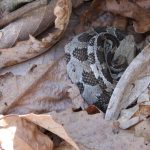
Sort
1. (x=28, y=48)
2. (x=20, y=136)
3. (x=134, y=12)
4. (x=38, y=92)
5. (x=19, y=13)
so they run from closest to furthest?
(x=20, y=136) → (x=38, y=92) → (x=28, y=48) → (x=19, y=13) → (x=134, y=12)

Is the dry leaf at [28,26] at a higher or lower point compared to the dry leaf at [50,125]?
higher

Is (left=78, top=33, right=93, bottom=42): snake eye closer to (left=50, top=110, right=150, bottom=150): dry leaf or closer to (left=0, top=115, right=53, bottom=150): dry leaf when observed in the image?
(left=50, top=110, right=150, bottom=150): dry leaf

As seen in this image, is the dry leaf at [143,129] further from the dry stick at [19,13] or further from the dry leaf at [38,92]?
the dry stick at [19,13]

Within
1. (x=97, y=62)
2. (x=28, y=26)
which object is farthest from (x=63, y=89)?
(x=28, y=26)

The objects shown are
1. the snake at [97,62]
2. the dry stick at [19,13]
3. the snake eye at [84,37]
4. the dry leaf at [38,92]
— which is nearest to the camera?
the dry leaf at [38,92]

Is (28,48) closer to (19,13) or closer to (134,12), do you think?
(19,13)

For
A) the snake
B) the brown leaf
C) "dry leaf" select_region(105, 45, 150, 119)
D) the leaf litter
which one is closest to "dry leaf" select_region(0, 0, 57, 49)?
the leaf litter

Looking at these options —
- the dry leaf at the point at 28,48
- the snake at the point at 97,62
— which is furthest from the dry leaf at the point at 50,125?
the dry leaf at the point at 28,48
